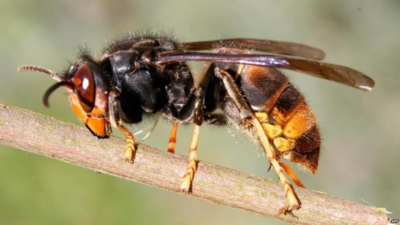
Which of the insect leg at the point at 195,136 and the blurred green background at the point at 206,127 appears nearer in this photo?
the insect leg at the point at 195,136

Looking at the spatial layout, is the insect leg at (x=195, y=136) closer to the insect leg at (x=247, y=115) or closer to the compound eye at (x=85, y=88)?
the insect leg at (x=247, y=115)

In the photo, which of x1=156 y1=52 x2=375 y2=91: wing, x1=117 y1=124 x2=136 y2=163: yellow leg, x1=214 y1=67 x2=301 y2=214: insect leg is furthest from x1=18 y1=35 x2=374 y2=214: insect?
x1=117 y1=124 x2=136 y2=163: yellow leg

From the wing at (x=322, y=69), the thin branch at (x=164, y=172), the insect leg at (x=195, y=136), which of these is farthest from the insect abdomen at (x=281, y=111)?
the thin branch at (x=164, y=172)

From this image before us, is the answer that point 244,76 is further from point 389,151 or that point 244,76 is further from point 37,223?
point 37,223

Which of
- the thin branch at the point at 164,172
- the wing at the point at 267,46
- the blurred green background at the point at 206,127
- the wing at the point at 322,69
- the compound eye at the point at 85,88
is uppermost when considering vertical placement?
the wing at the point at 322,69

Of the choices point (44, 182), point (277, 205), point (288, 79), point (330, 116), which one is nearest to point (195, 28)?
point (330, 116)

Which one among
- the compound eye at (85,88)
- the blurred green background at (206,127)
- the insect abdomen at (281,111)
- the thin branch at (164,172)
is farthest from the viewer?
the blurred green background at (206,127)

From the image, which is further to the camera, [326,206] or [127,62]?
[127,62]
